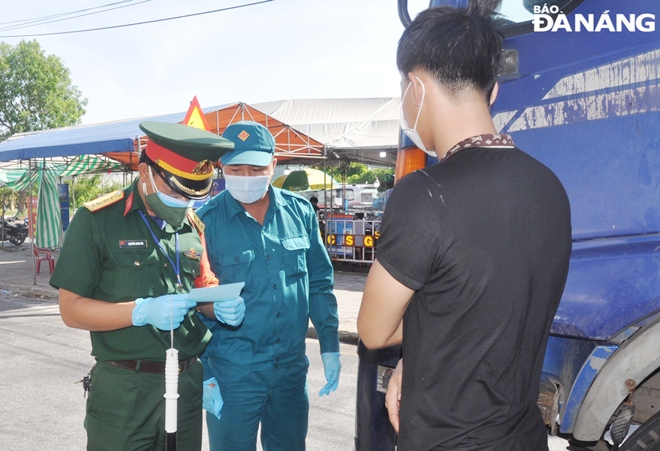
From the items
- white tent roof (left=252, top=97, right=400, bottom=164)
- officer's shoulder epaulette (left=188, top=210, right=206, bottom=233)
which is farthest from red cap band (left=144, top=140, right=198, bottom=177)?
white tent roof (left=252, top=97, right=400, bottom=164)

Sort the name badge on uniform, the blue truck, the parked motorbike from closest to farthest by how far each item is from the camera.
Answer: the blue truck
the name badge on uniform
the parked motorbike

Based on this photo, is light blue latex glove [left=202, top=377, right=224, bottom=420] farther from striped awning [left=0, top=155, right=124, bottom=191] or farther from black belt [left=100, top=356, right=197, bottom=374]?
striped awning [left=0, top=155, right=124, bottom=191]

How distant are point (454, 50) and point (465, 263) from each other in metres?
0.47

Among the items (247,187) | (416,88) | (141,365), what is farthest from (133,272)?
(416,88)

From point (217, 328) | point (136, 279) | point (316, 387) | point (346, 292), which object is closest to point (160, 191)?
point (136, 279)

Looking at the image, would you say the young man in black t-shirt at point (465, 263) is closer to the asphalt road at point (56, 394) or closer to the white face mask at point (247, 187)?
the white face mask at point (247, 187)

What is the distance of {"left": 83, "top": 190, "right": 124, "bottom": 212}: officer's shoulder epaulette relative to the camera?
2092mm

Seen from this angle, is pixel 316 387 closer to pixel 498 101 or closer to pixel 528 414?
pixel 498 101

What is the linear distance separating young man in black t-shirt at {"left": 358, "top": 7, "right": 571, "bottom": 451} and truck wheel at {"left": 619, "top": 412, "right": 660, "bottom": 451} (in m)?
0.79

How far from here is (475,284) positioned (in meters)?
1.21

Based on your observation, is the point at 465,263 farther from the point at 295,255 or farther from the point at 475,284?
the point at 295,255

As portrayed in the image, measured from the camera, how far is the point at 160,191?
2.19m

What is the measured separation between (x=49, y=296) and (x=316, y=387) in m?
6.64

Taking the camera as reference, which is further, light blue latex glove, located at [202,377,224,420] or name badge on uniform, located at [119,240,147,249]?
light blue latex glove, located at [202,377,224,420]
